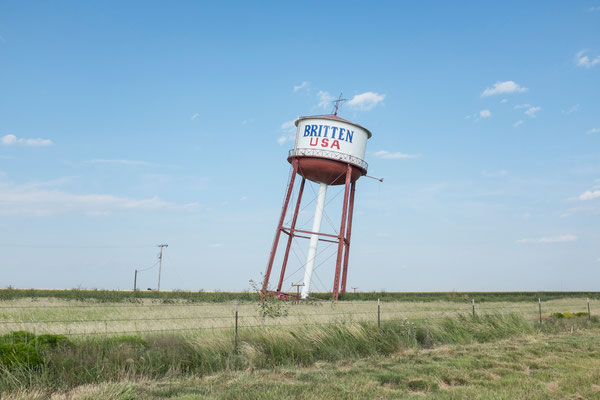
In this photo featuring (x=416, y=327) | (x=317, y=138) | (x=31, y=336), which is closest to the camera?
(x=31, y=336)

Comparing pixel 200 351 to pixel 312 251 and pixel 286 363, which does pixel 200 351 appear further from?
pixel 312 251

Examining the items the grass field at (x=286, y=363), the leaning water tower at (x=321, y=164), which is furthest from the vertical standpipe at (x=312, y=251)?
the grass field at (x=286, y=363)

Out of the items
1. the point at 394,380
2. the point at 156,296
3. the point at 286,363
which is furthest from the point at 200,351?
the point at 156,296

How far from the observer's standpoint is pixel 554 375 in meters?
11.2

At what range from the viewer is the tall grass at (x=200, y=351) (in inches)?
381

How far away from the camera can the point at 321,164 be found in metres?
36.3

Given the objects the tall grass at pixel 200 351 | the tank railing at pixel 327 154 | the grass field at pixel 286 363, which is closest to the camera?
the grass field at pixel 286 363

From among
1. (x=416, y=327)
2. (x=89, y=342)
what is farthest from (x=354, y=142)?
(x=89, y=342)

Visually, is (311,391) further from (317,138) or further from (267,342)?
(317,138)

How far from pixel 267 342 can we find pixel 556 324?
14.5 meters

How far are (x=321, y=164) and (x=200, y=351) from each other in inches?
1011

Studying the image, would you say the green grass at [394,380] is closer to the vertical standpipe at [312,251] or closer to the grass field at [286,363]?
the grass field at [286,363]

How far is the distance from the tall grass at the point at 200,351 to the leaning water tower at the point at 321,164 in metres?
20.8

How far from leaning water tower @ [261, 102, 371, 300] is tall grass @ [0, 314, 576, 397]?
20769mm
